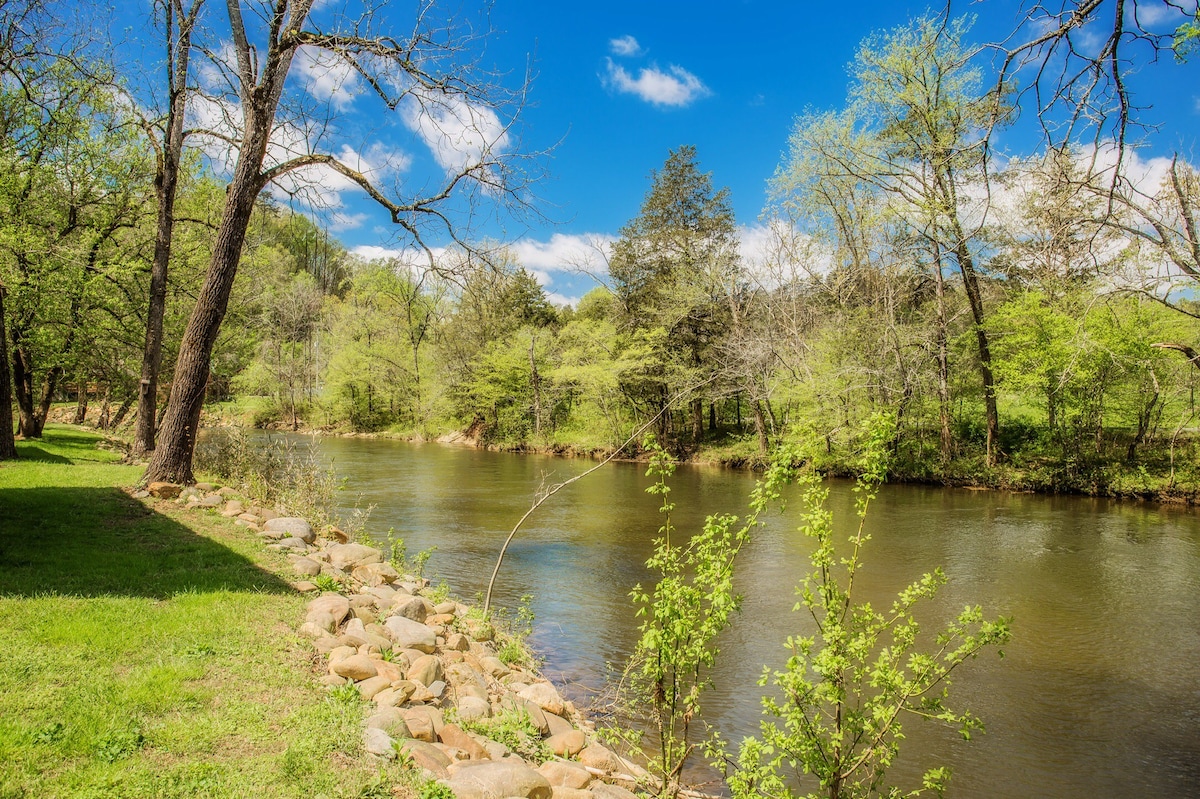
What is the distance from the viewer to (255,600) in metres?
5.52

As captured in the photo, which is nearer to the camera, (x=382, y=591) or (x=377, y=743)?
(x=377, y=743)

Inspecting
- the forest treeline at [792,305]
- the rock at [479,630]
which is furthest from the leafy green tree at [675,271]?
the rock at [479,630]

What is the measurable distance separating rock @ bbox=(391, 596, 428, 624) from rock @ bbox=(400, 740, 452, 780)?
2.55 meters

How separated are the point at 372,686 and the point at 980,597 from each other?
8877mm

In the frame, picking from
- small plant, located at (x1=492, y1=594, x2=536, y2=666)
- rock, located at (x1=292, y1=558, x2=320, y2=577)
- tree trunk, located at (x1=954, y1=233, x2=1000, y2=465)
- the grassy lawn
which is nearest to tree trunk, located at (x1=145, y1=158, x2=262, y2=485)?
the grassy lawn

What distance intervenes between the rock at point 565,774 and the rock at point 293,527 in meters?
5.07

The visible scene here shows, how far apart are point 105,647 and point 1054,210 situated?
8800 millimetres

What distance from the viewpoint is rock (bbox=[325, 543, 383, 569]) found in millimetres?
→ 7586

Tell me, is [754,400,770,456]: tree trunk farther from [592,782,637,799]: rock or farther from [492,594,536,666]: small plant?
[592,782,637,799]: rock

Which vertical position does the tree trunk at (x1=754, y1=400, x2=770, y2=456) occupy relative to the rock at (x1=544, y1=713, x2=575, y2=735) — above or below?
above

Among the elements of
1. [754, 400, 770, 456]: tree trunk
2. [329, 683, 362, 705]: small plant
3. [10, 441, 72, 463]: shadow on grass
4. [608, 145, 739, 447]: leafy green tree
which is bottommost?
[329, 683, 362, 705]: small plant

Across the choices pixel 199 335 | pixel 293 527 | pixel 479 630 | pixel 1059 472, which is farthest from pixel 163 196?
pixel 1059 472

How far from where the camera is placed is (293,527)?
26.4ft

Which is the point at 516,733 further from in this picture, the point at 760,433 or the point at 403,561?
the point at 760,433
